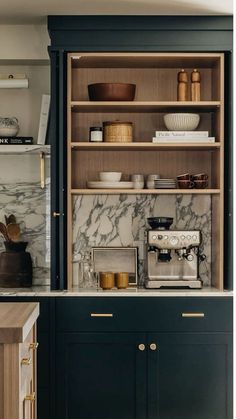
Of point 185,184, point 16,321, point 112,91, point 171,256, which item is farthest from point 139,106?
point 16,321

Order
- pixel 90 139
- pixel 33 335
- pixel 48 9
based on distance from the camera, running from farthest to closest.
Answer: pixel 90 139, pixel 48 9, pixel 33 335

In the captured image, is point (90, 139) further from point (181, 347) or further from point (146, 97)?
point (181, 347)

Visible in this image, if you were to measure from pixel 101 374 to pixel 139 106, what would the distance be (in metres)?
1.64

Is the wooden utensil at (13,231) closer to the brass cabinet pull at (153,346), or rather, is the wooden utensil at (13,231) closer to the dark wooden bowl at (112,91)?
the dark wooden bowl at (112,91)

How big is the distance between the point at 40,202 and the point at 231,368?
162 cm

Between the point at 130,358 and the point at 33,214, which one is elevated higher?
the point at 33,214

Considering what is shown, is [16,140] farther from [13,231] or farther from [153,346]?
[153,346]

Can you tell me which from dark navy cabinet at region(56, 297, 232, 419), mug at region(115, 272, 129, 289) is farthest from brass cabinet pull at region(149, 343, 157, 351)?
mug at region(115, 272, 129, 289)

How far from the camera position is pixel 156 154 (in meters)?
4.95

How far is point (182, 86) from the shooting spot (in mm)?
4699

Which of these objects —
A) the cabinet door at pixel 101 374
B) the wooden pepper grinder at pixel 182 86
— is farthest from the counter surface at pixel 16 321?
the wooden pepper grinder at pixel 182 86

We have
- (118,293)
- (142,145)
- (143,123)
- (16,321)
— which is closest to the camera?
(16,321)

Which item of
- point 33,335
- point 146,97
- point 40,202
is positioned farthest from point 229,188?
point 33,335

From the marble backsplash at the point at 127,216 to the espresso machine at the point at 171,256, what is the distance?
251 millimetres
